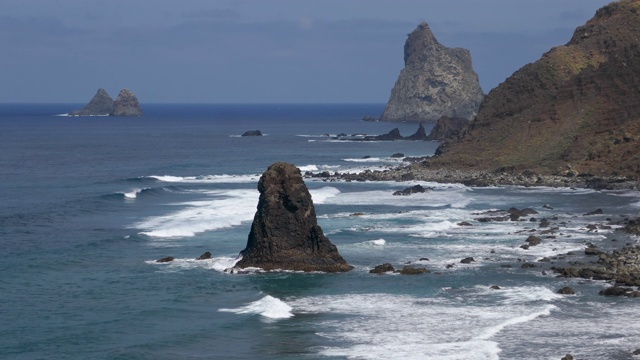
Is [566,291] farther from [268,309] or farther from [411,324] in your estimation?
[268,309]

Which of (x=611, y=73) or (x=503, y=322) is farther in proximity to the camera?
(x=611, y=73)

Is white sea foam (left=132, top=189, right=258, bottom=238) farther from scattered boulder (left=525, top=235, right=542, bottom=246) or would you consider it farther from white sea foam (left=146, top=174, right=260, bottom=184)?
scattered boulder (left=525, top=235, right=542, bottom=246)

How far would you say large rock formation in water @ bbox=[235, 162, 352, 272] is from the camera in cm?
5138

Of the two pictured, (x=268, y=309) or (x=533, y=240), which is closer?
(x=268, y=309)

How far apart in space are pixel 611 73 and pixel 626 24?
55.2 ft

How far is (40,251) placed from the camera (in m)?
57.9

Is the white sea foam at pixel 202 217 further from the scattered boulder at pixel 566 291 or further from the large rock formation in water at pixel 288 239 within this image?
the scattered boulder at pixel 566 291

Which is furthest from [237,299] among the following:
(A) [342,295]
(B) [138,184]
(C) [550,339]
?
(B) [138,184]

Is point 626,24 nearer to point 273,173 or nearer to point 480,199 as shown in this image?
point 480,199

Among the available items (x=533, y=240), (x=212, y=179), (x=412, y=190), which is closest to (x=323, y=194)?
(x=412, y=190)

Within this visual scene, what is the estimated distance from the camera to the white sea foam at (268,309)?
4266cm

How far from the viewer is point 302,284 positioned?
48.7 metres

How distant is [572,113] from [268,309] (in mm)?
69109

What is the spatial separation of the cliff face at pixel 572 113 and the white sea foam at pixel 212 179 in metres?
19.7
